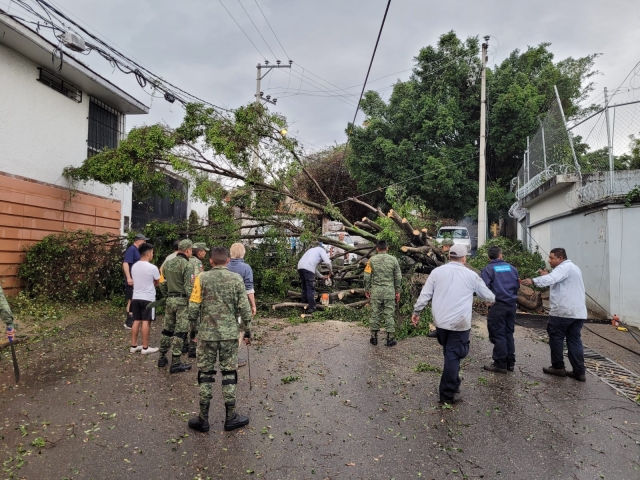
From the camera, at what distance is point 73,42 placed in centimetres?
878

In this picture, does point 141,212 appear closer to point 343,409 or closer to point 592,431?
point 343,409

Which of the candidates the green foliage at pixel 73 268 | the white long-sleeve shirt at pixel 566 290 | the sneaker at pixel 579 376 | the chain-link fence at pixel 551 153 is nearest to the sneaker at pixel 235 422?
the white long-sleeve shirt at pixel 566 290

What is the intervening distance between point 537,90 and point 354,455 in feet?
64.2

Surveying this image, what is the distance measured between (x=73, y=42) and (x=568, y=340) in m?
10.7

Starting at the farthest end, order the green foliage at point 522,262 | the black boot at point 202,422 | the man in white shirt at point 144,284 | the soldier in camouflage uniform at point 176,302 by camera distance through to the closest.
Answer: the green foliage at point 522,262 → the man in white shirt at point 144,284 → the soldier in camouflage uniform at point 176,302 → the black boot at point 202,422

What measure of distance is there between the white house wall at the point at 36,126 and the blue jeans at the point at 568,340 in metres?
10.5

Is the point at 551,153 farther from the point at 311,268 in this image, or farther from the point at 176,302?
the point at 176,302

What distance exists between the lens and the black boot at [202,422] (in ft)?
12.1

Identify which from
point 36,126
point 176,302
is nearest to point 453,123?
point 36,126

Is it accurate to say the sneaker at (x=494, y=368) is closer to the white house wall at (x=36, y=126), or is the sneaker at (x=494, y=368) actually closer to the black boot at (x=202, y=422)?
the black boot at (x=202, y=422)

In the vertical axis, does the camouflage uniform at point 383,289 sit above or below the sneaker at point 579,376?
above

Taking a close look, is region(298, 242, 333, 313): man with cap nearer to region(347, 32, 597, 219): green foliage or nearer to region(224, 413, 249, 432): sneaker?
region(224, 413, 249, 432): sneaker

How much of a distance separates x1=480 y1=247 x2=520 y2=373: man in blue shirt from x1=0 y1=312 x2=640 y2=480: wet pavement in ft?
0.73

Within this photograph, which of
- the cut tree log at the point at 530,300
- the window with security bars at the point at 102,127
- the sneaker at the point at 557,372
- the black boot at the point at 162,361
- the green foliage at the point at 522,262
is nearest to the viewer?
the sneaker at the point at 557,372
